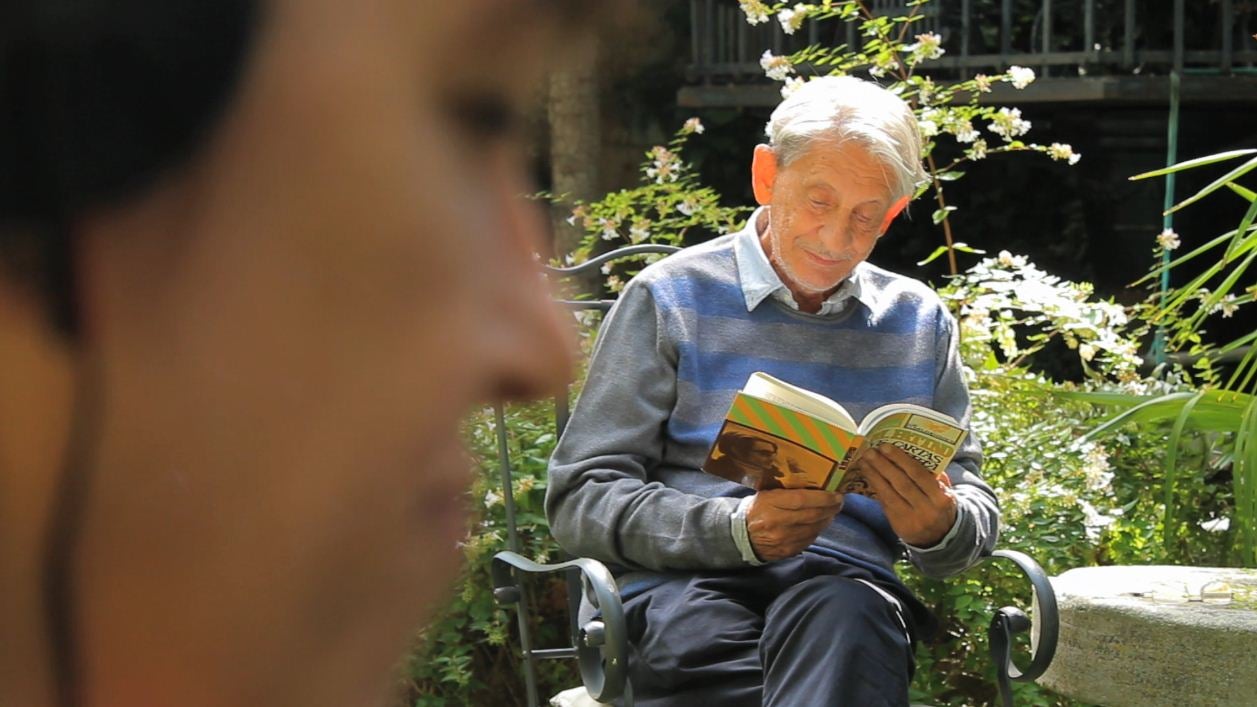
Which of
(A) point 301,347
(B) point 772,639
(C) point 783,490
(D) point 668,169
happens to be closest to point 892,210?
(C) point 783,490

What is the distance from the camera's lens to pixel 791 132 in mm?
2883

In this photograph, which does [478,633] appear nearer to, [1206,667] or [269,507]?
[1206,667]

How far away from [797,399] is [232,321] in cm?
209

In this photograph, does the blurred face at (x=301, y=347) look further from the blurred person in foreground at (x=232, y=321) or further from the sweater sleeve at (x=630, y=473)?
the sweater sleeve at (x=630, y=473)

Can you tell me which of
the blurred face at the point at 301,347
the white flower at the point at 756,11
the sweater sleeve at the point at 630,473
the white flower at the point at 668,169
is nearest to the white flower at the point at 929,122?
the white flower at the point at 756,11

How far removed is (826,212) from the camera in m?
2.86

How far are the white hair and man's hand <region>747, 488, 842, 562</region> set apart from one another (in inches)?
26.4

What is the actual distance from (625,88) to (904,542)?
249 centimetres

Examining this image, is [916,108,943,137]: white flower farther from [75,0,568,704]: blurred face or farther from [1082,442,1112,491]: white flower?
[75,0,568,704]: blurred face

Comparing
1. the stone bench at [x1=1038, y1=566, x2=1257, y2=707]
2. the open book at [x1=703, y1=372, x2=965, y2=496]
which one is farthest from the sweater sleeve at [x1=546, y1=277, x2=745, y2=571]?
the stone bench at [x1=1038, y1=566, x2=1257, y2=707]

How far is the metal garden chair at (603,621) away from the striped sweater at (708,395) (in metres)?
0.08

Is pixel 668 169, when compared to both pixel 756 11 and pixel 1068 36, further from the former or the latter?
pixel 1068 36

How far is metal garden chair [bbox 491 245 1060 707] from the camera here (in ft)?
8.16

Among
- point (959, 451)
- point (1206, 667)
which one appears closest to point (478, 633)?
point (959, 451)
